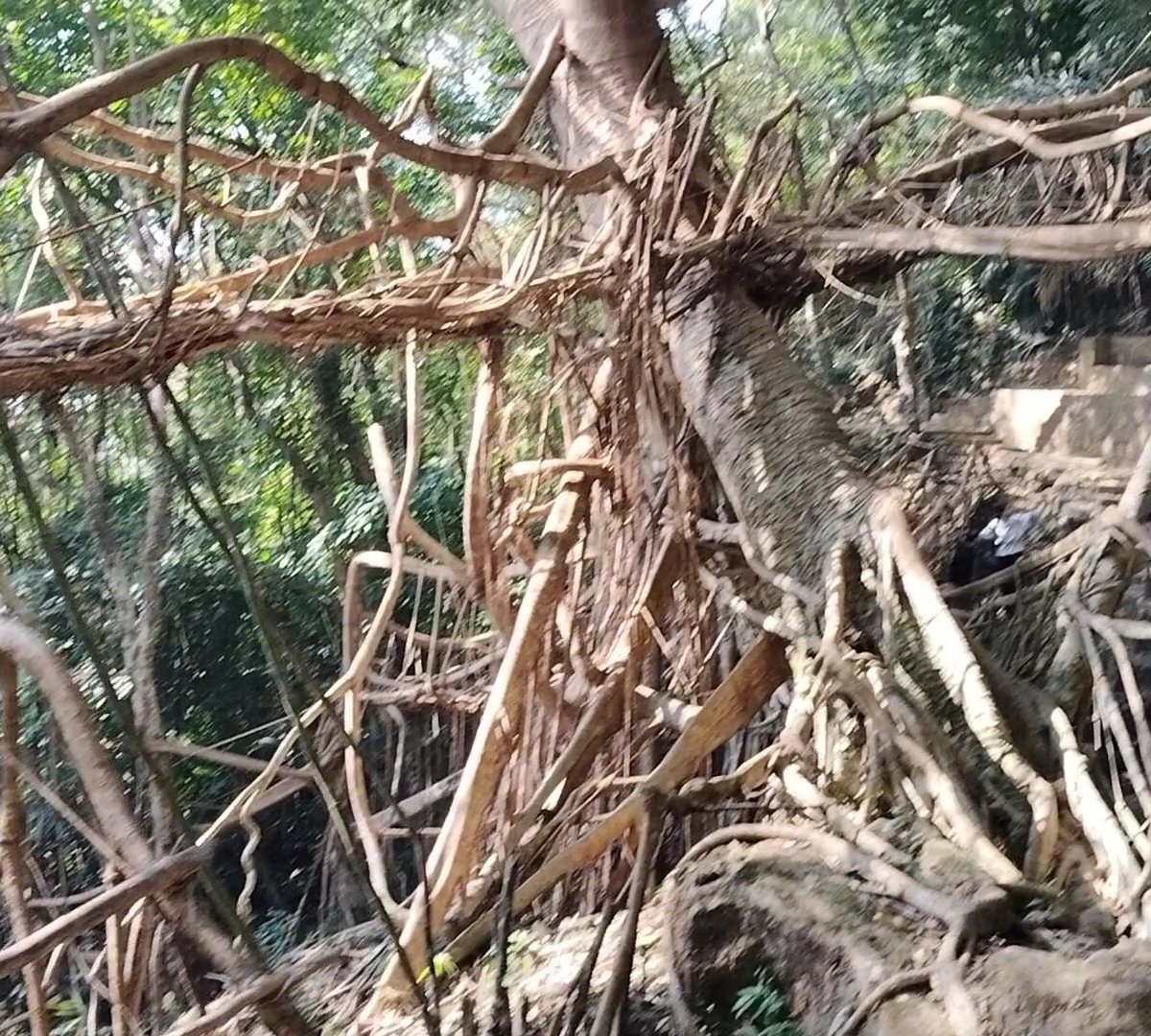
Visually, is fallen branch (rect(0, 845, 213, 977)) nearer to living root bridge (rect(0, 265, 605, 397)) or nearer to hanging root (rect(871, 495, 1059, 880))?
living root bridge (rect(0, 265, 605, 397))

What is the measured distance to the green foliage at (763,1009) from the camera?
5.16 ft

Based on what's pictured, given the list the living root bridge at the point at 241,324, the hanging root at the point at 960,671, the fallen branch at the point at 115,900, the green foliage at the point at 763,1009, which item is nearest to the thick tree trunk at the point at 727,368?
the hanging root at the point at 960,671

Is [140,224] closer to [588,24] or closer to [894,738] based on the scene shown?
[588,24]

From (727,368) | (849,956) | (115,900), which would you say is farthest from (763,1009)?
(727,368)

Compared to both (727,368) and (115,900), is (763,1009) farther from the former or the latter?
(727,368)

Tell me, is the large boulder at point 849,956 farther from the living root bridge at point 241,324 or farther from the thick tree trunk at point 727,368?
the living root bridge at point 241,324

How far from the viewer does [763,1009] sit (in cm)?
161

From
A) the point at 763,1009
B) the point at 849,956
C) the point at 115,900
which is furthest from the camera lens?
the point at 763,1009

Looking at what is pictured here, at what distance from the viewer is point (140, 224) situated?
3.03m

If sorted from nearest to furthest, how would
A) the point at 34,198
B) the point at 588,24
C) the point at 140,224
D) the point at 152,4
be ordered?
the point at 34,198 → the point at 588,24 → the point at 140,224 → the point at 152,4

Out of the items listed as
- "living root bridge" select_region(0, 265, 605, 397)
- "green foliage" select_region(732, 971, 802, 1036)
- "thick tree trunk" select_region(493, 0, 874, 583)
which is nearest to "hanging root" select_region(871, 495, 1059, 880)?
"thick tree trunk" select_region(493, 0, 874, 583)

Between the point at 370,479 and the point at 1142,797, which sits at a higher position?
the point at 370,479

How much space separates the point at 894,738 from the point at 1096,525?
1.92ft

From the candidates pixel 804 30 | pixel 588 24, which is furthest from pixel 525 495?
pixel 804 30
